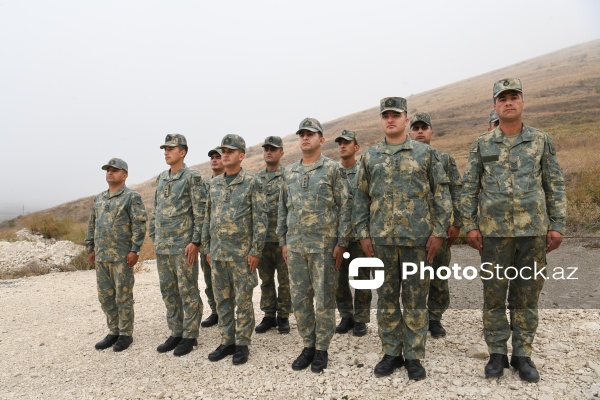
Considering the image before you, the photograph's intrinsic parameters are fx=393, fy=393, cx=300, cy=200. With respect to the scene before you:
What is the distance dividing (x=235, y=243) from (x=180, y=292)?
3.26 feet

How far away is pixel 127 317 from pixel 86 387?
110 centimetres

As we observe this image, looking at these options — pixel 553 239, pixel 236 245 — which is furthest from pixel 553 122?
pixel 236 245

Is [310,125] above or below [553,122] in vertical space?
above

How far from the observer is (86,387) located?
4031mm

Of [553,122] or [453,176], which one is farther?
[553,122]

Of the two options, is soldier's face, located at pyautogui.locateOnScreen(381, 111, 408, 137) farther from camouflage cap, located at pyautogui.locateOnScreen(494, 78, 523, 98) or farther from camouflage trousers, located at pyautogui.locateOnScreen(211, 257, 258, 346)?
camouflage trousers, located at pyautogui.locateOnScreen(211, 257, 258, 346)

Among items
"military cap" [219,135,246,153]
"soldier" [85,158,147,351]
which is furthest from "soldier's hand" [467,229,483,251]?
"soldier" [85,158,147,351]

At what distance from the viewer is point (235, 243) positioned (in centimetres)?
441

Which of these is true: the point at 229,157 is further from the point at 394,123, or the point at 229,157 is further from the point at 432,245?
the point at 432,245

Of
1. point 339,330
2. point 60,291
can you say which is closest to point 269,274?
point 339,330

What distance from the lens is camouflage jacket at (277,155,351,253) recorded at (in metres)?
3.99

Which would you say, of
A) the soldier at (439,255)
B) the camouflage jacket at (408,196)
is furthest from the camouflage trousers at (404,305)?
the soldier at (439,255)

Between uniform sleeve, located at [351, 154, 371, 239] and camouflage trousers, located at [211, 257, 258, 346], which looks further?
camouflage trousers, located at [211, 257, 258, 346]

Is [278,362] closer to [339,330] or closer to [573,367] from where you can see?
[339,330]
